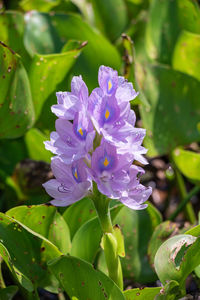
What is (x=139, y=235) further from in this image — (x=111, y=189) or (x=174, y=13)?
(x=174, y=13)

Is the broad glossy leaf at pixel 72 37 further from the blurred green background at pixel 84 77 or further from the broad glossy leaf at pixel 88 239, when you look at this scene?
the broad glossy leaf at pixel 88 239

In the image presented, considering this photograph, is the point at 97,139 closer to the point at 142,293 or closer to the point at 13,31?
the point at 142,293

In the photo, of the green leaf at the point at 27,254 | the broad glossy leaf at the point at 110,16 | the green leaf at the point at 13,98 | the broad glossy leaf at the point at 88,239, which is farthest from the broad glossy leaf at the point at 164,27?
the green leaf at the point at 27,254

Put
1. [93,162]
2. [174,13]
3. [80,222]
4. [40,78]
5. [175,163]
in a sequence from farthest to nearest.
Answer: [174,13] < [175,163] < [40,78] < [80,222] < [93,162]

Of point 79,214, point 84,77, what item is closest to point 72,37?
point 84,77

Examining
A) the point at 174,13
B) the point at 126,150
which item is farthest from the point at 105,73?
the point at 174,13

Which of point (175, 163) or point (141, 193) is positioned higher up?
point (141, 193)

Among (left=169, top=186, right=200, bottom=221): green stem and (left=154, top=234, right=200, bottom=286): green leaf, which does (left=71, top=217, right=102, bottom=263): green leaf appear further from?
(left=169, top=186, right=200, bottom=221): green stem
